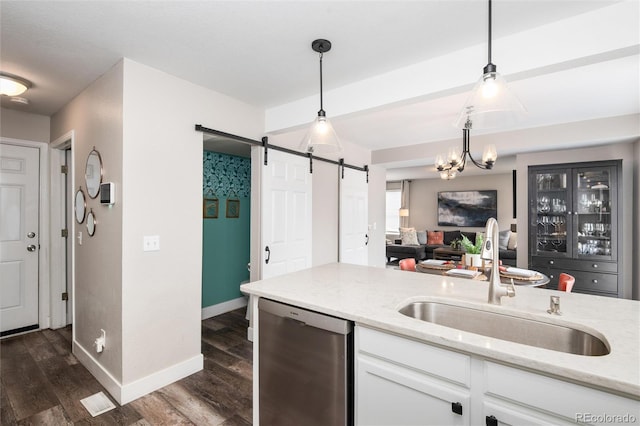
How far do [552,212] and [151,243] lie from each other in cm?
468

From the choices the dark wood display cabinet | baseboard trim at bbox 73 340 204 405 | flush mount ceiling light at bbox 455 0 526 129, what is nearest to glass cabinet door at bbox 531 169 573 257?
the dark wood display cabinet

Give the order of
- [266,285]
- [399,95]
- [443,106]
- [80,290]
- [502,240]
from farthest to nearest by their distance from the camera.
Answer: [502,240]
[443,106]
[80,290]
[399,95]
[266,285]

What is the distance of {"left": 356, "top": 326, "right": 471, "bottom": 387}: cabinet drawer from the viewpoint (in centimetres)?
114

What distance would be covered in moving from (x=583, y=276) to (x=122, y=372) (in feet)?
16.4

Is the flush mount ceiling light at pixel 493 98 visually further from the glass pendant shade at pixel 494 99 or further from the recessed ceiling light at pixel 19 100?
the recessed ceiling light at pixel 19 100

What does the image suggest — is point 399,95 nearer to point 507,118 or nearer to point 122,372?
point 507,118

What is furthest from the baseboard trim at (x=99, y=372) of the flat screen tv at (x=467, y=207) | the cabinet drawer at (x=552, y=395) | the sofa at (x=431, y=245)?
the flat screen tv at (x=467, y=207)

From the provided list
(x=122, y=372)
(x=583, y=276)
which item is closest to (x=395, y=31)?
(x=122, y=372)

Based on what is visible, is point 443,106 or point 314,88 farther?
point 443,106

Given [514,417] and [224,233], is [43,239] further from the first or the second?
[514,417]

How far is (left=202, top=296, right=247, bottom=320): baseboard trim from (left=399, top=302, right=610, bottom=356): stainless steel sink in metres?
3.12

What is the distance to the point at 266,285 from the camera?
6.12ft

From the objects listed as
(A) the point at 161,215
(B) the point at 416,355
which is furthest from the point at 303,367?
(A) the point at 161,215

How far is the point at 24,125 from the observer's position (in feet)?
10.9
